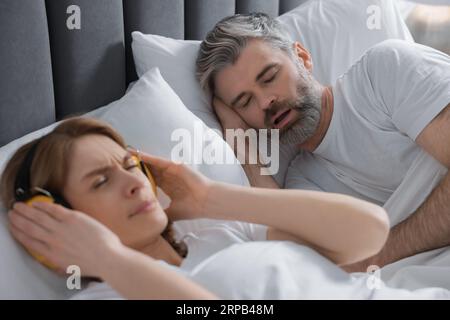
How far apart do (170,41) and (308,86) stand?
0.35 m

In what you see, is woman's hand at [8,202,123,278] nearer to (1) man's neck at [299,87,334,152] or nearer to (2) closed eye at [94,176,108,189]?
(2) closed eye at [94,176,108,189]

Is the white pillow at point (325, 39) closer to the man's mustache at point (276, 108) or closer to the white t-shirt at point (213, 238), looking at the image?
the man's mustache at point (276, 108)

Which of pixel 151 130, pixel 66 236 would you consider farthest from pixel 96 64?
pixel 66 236

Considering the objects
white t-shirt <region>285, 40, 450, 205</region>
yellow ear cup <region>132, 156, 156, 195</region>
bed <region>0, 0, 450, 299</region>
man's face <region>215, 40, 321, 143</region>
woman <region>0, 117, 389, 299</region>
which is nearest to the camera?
woman <region>0, 117, 389, 299</region>

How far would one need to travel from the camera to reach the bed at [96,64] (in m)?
1.12

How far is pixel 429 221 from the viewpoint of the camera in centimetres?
121

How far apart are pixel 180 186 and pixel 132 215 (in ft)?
0.48

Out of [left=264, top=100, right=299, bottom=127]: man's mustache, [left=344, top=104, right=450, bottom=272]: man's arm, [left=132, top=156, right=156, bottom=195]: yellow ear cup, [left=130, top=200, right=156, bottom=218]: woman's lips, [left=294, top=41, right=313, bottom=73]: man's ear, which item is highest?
[left=294, top=41, right=313, bottom=73]: man's ear

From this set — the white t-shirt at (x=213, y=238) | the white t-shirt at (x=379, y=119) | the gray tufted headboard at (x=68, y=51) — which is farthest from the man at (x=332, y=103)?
the white t-shirt at (x=213, y=238)

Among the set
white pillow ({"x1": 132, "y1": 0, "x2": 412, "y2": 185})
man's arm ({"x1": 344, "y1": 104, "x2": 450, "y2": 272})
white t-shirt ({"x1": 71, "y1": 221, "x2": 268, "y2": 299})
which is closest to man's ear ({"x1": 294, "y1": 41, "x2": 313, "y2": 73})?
white pillow ({"x1": 132, "y1": 0, "x2": 412, "y2": 185})

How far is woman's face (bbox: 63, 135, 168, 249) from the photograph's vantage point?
86 cm

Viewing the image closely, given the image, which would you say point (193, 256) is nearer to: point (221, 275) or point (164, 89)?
point (221, 275)

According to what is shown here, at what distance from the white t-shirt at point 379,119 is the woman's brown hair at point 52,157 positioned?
0.64m

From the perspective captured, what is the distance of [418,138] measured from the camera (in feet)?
4.09
